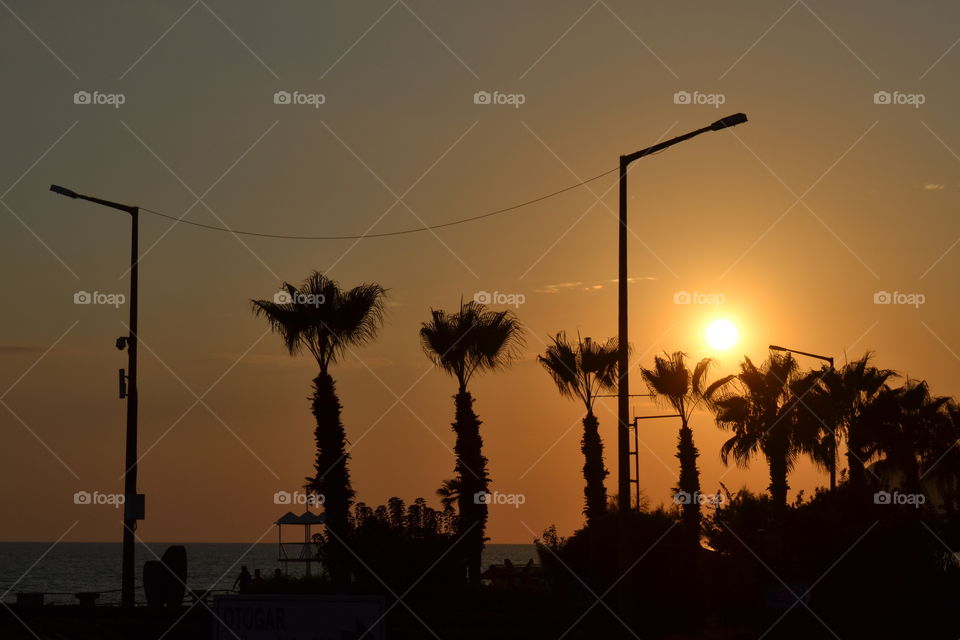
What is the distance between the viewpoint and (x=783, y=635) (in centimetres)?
2758

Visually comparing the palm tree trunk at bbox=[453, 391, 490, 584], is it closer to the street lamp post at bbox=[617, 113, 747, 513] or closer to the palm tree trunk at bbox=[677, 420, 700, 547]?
the palm tree trunk at bbox=[677, 420, 700, 547]

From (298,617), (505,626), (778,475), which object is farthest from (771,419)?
(298,617)

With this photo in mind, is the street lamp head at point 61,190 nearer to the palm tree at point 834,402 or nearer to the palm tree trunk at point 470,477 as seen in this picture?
the palm tree trunk at point 470,477

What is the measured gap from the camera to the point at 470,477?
1732 inches

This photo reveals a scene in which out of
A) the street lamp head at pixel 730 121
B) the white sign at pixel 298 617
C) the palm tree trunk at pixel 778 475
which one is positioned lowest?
the white sign at pixel 298 617

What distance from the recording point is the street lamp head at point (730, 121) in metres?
20.0

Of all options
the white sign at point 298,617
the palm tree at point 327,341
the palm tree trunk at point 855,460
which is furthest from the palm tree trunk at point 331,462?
the white sign at point 298,617

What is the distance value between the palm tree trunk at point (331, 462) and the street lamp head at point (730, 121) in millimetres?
21081

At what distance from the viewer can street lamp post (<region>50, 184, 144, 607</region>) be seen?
89.6 ft

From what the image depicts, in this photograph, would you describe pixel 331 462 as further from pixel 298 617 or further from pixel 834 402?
pixel 298 617

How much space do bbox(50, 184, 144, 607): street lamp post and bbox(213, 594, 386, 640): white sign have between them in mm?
19766

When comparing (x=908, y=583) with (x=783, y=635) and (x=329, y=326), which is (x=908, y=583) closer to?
(x=783, y=635)

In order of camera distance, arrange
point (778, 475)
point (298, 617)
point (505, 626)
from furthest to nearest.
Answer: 1. point (778, 475)
2. point (505, 626)
3. point (298, 617)

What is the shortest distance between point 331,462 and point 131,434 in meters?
10.1
